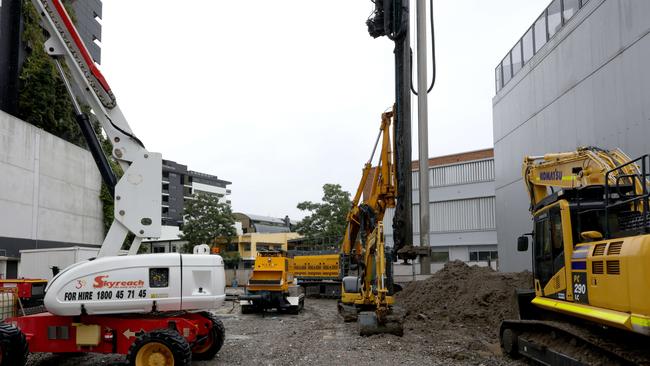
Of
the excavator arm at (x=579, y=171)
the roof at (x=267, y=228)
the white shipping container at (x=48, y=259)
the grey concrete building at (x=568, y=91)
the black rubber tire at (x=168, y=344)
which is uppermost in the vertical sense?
the grey concrete building at (x=568, y=91)

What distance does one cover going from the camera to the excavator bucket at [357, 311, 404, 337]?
44.3 ft

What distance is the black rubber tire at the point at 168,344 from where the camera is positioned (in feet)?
27.5

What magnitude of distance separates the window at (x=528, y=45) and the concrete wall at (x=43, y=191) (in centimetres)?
2311

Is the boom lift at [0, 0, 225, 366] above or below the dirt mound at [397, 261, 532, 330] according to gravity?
above

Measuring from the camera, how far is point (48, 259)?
20.3 metres

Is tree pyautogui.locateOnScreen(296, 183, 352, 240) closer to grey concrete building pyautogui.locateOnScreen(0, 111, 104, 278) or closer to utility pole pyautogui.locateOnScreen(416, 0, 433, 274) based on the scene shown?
grey concrete building pyautogui.locateOnScreen(0, 111, 104, 278)

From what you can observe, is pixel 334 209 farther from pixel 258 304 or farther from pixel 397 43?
pixel 397 43

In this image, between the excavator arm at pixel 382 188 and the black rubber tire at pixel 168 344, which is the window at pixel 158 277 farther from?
the excavator arm at pixel 382 188

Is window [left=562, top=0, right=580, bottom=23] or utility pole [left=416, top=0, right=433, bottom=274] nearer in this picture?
utility pole [left=416, top=0, right=433, bottom=274]

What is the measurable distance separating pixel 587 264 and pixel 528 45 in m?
15.7

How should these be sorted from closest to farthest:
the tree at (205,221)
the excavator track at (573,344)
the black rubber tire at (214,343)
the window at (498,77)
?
the excavator track at (573,344) < the black rubber tire at (214,343) < the window at (498,77) < the tree at (205,221)

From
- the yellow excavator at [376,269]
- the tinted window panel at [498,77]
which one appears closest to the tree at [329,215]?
the tinted window panel at [498,77]

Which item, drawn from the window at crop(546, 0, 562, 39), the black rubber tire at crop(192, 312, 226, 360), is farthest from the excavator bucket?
the window at crop(546, 0, 562, 39)

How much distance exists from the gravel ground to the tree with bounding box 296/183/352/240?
28177 millimetres
